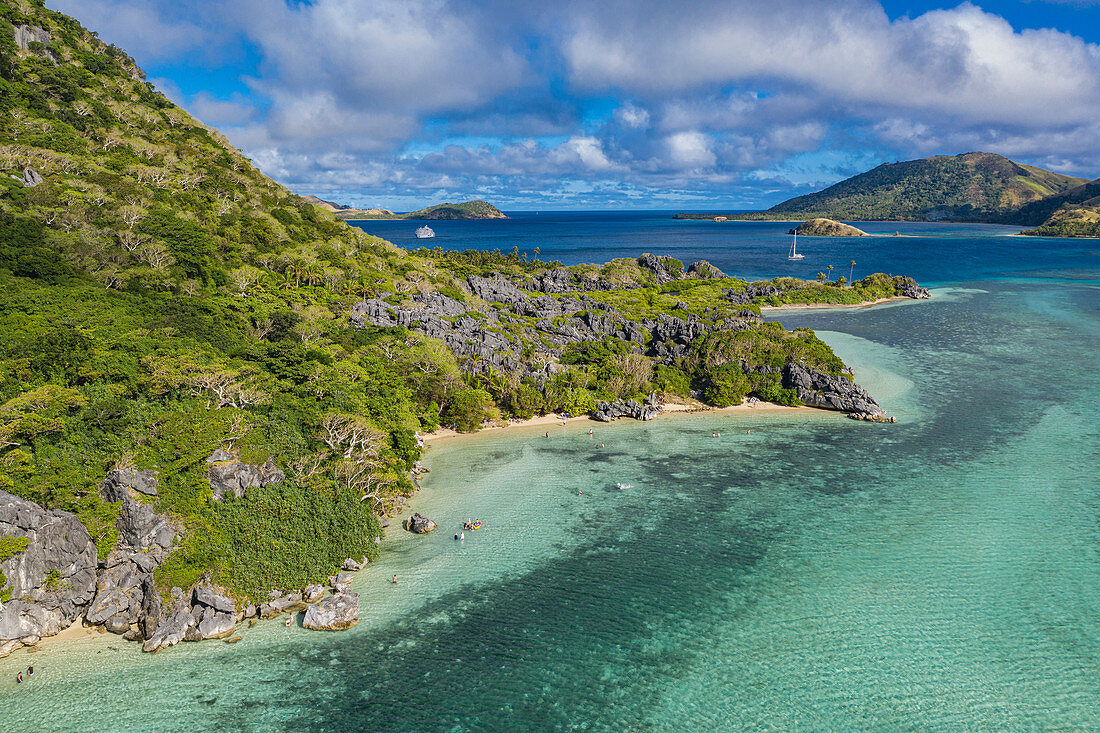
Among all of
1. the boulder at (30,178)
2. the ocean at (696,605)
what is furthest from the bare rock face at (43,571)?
the boulder at (30,178)

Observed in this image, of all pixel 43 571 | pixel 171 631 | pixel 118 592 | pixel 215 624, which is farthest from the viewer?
pixel 118 592

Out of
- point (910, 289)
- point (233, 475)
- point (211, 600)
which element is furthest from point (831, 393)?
point (910, 289)

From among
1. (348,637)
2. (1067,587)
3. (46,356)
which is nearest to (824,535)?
(1067,587)

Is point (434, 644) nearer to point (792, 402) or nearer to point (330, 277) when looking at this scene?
point (792, 402)

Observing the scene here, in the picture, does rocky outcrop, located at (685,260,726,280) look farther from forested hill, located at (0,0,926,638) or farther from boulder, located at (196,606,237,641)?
boulder, located at (196,606,237,641)

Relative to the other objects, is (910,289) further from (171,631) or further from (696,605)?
(171,631)

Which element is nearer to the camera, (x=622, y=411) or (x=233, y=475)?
(x=233, y=475)

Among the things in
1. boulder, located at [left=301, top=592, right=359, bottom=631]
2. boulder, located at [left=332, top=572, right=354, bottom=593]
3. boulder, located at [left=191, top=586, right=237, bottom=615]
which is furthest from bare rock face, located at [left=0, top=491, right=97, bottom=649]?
boulder, located at [left=332, top=572, right=354, bottom=593]

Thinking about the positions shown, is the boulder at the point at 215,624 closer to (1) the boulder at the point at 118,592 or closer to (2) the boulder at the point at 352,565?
(1) the boulder at the point at 118,592
